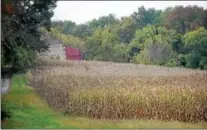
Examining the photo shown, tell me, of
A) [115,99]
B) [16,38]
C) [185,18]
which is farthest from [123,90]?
[16,38]

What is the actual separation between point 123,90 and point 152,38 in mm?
3034

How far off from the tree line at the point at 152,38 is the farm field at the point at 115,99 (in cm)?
38

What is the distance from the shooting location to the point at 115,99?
45.0 feet

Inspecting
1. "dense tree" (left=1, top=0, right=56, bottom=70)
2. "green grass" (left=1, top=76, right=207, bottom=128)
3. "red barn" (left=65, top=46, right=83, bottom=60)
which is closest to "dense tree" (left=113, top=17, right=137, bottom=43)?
"red barn" (left=65, top=46, right=83, bottom=60)

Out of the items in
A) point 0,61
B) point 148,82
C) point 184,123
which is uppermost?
point 0,61

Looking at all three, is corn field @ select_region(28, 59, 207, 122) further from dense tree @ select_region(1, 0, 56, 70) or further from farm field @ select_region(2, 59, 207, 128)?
dense tree @ select_region(1, 0, 56, 70)

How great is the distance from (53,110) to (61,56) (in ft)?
13.8

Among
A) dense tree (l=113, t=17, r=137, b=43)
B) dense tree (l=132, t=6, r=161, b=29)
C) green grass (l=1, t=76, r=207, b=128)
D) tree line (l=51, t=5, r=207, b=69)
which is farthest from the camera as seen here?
dense tree (l=113, t=17, r=137, b=43)

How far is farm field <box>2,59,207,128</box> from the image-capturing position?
1293 centimetres

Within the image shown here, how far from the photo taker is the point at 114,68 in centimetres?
1614

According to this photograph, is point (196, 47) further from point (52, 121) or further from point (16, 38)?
point (16, 38)

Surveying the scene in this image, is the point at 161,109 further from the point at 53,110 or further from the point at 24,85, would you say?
the point at 24,85

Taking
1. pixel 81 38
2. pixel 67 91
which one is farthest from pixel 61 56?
pixel 67 91

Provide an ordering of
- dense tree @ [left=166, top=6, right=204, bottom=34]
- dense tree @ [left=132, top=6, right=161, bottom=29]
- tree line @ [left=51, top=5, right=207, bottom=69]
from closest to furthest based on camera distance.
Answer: dense tree @ [left=166, top=6, right=204, bottom=34], tree line @ [left=51, top=5, right=207, bottom=69], dense tree @ [left=132, top=6, right=161, bottom=29]
